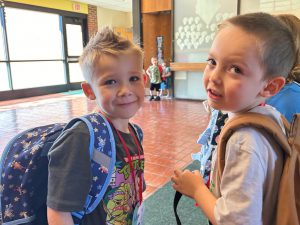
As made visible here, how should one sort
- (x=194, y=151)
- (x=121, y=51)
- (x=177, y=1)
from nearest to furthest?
(x=121, y=51) → (x=194, y=151) → (x=177, y=1)

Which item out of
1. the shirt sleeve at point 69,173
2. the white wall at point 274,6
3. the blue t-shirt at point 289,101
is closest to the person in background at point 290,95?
the blue t-shirt at point 289,101

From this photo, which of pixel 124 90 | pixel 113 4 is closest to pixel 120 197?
pixel 124 90

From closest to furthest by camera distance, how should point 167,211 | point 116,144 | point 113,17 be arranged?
point 116,144, point 167,211, point 113,17

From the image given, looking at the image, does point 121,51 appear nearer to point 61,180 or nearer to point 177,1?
point 61,180

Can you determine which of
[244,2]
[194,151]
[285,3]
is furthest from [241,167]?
[244,2]

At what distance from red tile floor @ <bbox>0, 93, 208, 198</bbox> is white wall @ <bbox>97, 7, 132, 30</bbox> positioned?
19.4 ft

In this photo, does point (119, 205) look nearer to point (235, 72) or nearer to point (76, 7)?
point (235, 72)

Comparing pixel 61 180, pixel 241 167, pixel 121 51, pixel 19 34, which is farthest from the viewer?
pixel 19 34

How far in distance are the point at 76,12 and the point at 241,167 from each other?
1068cm

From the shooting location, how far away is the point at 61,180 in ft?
2.40

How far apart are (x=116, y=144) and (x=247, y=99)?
1.40 feet

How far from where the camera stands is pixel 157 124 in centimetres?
468

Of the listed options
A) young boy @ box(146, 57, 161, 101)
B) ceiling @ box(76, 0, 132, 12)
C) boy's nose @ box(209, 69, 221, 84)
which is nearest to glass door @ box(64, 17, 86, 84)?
ceiling @ box(76, 0, 132, 12)

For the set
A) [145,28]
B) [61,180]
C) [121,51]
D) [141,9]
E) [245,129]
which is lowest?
[61,180]
